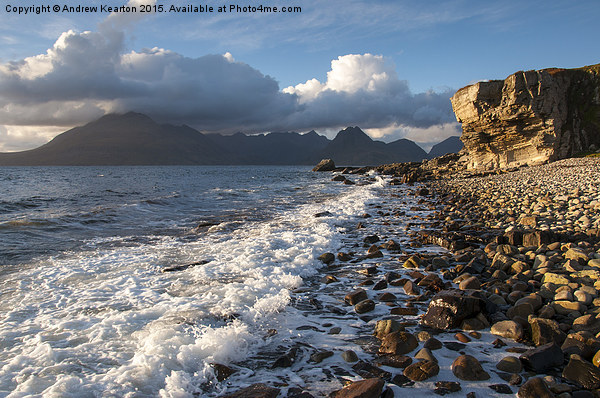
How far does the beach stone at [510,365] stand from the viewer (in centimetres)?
356

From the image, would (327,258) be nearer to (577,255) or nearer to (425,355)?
(425,355)

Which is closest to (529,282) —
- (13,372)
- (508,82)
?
(13,372)

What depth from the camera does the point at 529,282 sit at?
5.68 m

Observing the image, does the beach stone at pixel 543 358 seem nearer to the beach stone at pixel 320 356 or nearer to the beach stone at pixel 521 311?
the beach stone at pixel 521 311

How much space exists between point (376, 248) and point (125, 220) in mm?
12293

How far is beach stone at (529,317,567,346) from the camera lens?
3966 mm

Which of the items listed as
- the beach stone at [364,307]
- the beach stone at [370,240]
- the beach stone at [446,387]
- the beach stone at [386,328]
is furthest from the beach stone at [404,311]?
the beach stone at [370,240]

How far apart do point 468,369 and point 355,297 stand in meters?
2.33

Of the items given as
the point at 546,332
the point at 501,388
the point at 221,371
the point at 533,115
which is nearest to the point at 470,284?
the point at 546,332

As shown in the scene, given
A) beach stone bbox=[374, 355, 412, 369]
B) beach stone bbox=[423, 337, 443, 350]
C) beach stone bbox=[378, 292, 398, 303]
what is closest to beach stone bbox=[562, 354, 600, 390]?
beach stone bbox=[423, 337, 443, 350]

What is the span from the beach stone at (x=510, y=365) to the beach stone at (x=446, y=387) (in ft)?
2.03

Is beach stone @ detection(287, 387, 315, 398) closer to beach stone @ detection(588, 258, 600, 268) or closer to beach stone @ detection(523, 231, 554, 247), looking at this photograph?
beach stone @ detection(588, 258, 600, 268)

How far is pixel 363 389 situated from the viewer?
3.16 m

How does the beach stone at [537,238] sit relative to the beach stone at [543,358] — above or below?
above
